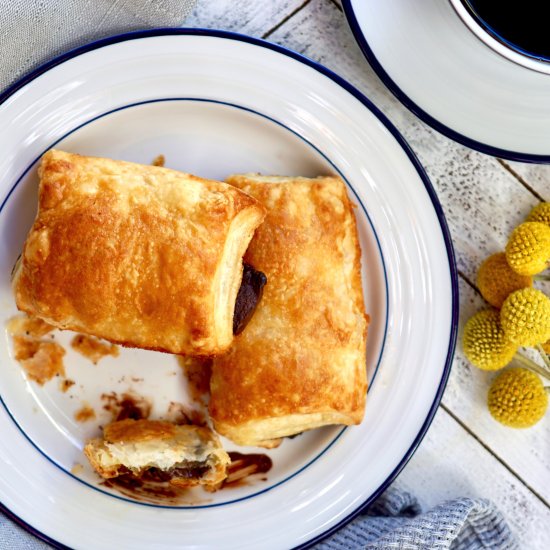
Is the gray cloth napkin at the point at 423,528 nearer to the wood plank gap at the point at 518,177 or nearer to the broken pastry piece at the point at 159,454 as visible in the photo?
the broken pastry piece at the point at 159,454

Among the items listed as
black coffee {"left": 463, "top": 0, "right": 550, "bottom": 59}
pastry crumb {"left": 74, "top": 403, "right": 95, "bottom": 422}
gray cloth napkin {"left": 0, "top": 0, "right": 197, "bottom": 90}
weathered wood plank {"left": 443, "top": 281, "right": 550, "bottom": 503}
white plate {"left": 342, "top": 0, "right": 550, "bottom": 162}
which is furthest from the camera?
weathered wood plank {"left": 443, "top": 281, "right": 550, "bottom": 503}

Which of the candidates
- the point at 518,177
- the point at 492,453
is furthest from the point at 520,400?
the point at 518,177

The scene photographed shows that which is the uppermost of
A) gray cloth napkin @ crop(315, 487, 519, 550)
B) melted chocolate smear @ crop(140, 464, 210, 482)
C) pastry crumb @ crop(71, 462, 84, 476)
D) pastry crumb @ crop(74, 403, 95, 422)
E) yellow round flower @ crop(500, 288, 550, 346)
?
yellow round flower @ crop(500, 288, 550, 346)

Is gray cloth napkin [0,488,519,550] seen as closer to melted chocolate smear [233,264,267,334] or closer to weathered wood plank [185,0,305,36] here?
melted chocolate smear [233,264,267,334]

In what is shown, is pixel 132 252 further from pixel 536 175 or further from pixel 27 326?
pixel 536 175

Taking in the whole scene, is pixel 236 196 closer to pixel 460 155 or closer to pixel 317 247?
pixel 317 247

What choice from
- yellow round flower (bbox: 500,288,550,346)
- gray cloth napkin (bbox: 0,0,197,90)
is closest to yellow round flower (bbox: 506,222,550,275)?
yellow round flower (bbox: 500,288,550,346)

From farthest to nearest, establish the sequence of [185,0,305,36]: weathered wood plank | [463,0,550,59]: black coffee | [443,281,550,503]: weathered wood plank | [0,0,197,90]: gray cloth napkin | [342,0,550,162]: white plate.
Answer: [443,281,550,503]: weathered wood plank → [185,0,305,36]: weathered wood plank → [0,0,197,90]: gray cloth napkin → [342,0,550,162]: white plate → [463,0,550,59]: black coffee

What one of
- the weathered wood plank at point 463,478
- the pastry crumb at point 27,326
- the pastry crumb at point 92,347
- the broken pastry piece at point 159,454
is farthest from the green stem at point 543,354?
the pastry crumb at point 27,326
